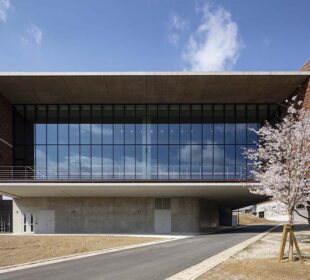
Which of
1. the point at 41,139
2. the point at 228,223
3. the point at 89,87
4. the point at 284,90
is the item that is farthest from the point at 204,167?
the point at 228,223

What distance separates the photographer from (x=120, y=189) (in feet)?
112

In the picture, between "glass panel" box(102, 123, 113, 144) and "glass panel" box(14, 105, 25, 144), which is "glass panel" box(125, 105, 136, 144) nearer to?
"glass panel" box(102, 123, 113, 144)

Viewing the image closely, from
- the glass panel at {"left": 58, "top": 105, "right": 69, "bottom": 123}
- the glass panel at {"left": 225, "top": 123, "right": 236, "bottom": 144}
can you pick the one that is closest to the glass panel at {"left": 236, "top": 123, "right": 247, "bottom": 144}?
the glass panel at {"left": 225, "top": 123, "right": 236, "bottom": 144}

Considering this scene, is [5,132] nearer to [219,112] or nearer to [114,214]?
[114,214]

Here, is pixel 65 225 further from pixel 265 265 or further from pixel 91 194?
pixel 265 265

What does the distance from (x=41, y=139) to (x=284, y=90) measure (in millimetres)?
23636

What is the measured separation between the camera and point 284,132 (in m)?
16.9

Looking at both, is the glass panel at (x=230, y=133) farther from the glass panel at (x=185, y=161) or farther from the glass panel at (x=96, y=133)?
the glass panel at (x=96, y=133)

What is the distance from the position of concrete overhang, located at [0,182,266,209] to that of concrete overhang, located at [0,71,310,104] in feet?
29.2

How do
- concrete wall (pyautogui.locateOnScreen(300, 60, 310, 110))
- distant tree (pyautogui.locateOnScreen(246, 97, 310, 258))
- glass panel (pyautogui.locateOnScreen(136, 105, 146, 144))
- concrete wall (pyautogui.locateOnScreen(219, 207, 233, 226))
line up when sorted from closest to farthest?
distant tree (pyautogui.locateOnScreen(246, 97, 310, 258)), concrete wall (pyautogui.locateOnScreen(300, 60, 310, 110)), glass panel (pyautogui.locateOnScreen(136, 105, 146, 144)), concrete wall (pyautogui.locateOnScreen(219, 207, 233, 226))

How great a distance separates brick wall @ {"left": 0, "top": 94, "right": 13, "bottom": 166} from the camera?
120ft

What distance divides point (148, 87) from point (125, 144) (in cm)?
636

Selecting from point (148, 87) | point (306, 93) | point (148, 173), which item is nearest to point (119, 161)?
point (148, 173)

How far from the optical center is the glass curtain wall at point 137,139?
1505 inches
